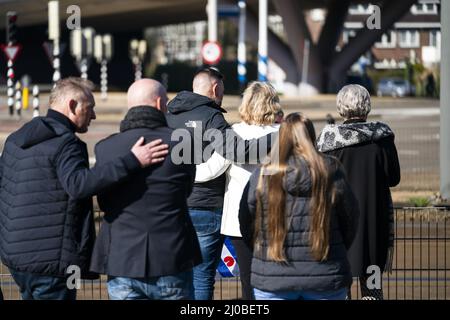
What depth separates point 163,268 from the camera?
549 centimetres

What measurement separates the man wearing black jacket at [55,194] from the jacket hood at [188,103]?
164 centimetres

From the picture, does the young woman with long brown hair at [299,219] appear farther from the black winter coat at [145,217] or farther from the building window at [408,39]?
the building window at [408,39]

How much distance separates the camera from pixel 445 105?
1477cm

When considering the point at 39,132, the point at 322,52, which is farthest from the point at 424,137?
the point at 322,52

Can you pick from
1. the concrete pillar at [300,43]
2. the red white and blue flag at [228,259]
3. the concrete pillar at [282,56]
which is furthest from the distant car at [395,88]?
the red white and blue flag at [228,259]

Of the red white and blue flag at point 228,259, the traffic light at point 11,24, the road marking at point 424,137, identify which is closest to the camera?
the red white and blue flag at point 228,259

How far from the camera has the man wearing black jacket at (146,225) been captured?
550 centimetres

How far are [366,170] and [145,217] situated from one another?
2.23 m

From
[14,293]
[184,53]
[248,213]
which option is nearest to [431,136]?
[14,293]

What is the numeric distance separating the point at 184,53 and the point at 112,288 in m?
133

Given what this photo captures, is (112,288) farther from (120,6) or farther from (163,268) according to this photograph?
(120,6)

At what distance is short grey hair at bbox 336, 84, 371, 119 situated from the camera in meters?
7.21

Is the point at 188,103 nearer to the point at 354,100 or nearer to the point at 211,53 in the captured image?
the point at 354,100

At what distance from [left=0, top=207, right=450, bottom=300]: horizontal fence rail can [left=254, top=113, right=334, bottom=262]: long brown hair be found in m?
2.62
